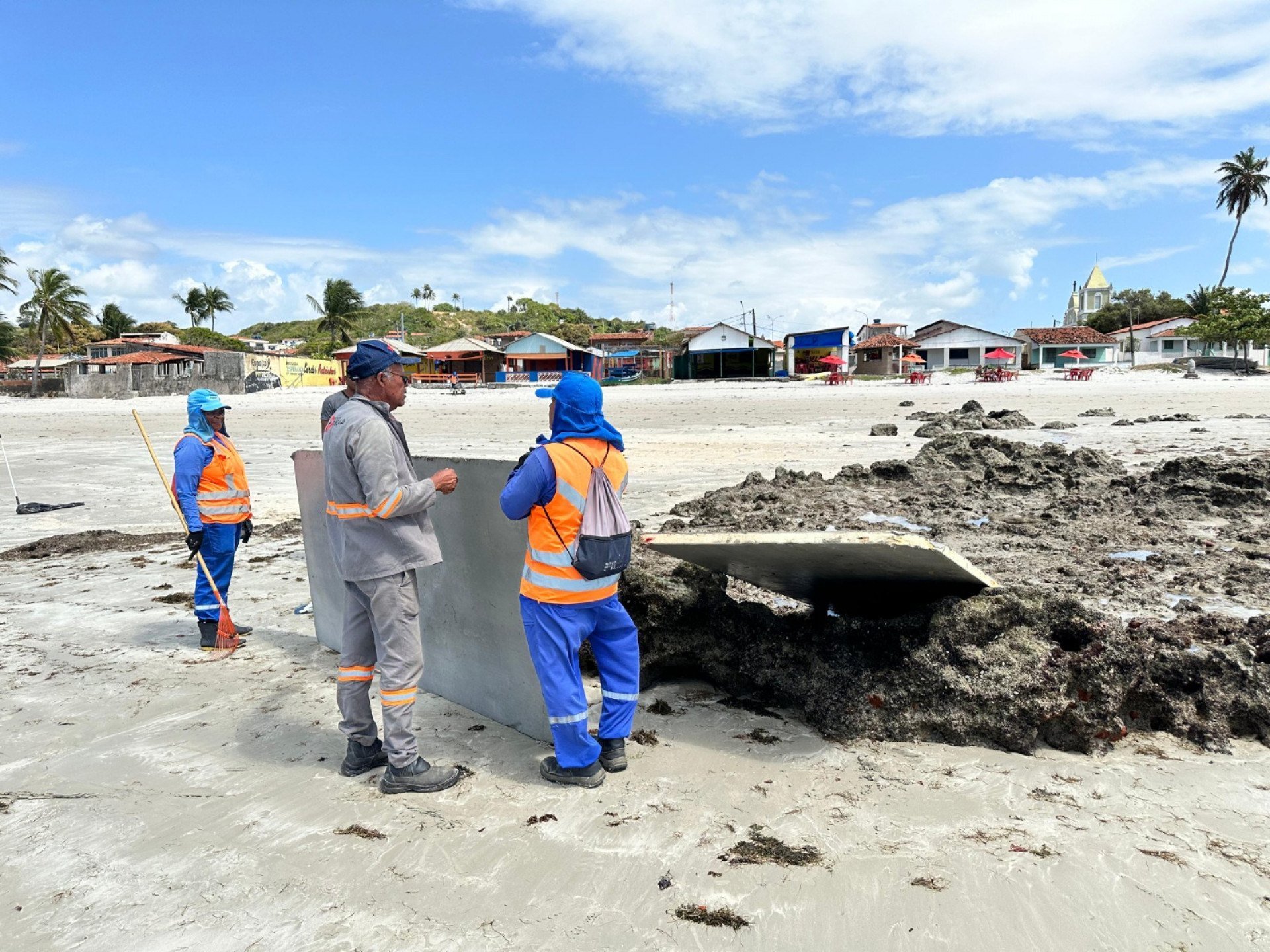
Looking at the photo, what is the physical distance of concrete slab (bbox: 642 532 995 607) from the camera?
3.20 m

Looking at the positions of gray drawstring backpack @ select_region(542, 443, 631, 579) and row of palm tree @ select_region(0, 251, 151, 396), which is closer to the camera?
gray drawstring backpack @ select_region(542, 443, 631, 579)

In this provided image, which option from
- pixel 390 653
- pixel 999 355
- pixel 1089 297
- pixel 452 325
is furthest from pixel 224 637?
pixel 1089 297

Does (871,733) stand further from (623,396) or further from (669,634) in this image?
(623,396)

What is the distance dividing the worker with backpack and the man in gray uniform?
440mm

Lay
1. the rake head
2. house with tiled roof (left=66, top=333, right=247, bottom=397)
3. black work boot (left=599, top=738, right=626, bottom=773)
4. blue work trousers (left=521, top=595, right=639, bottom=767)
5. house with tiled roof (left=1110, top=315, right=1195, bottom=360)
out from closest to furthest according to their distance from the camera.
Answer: blue work trousers (left=521, top=595, right=639, bottom=767) < black work boot (left=599, top=738, right=626, bottom=773) < the rake head < house with tiled roof (left=66, top=333, right=247, bottom=397) < house with tiled roof (left=1110, top=315, right=1195, bottom=360)

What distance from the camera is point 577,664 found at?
3.56 m

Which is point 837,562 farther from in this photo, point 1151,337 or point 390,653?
point 1151,337

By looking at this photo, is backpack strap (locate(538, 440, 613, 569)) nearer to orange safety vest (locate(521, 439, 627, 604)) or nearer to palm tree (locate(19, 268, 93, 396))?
orange safety vest (locate(521, 439, 627, 604))

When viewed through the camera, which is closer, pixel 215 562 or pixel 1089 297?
pixel 215 562

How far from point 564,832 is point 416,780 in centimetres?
74

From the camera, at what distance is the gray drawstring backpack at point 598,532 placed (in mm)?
3387

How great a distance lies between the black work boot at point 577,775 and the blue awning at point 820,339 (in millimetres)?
56490

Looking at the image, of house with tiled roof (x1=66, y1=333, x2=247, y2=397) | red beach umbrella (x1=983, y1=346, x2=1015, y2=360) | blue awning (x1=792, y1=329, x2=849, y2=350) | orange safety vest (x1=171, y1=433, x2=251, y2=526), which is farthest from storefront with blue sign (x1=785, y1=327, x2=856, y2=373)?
orange safety vest (x1=171, y1=433, x2=251, y2=526)

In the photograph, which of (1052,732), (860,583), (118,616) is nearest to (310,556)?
(118,616)
